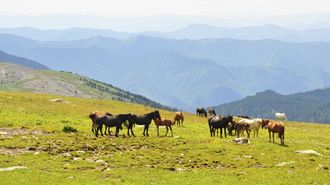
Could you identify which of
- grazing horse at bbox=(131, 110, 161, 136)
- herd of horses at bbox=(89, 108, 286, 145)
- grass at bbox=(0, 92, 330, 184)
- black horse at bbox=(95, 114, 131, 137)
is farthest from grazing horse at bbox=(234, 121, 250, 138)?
black horse at bbox=(95, 114, 131, 137)

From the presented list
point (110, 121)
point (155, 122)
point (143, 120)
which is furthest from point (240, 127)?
point (110, 121)

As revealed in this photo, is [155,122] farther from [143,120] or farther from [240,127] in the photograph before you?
[240,127]

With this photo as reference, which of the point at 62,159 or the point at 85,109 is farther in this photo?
the point at 85,109

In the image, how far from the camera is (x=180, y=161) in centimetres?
3488

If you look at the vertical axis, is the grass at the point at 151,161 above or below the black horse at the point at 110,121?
below

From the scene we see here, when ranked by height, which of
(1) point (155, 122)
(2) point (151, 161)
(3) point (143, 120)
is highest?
(3) point (143, 120)

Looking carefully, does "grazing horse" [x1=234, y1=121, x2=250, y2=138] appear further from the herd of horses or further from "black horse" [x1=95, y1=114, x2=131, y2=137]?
"black horse" [x1=95, y1=114, x2=131, y2=137]

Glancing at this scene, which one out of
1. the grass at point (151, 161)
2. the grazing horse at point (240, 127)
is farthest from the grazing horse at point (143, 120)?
the grazing horse at point (240, 127)

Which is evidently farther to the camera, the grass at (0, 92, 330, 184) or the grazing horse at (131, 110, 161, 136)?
the grazing horse at (131, 110, 161, 136)

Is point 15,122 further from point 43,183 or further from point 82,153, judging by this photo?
point 43,183

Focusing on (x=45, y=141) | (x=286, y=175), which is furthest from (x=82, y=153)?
(x=286, y=175)

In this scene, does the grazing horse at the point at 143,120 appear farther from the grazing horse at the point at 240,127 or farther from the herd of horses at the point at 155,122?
the grazing horse at the point at 240,127

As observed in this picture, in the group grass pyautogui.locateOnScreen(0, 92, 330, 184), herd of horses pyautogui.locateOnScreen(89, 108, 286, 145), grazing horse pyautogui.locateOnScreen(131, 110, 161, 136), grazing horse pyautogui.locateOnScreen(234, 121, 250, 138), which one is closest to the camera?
grass pyautogui.locateOnScreen(0, 92, 330, 184)

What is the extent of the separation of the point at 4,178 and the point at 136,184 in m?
8.02
